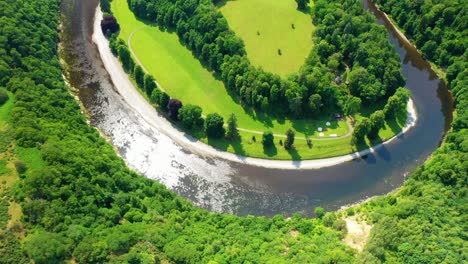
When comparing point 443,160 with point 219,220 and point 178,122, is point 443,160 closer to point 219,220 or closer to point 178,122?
point 219,220

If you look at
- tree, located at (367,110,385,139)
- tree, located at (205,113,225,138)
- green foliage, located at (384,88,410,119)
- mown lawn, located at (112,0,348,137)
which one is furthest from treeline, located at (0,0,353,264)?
green foliage, located at (384,88,410,119)

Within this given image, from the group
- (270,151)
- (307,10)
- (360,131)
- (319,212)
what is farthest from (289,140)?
(307,10)

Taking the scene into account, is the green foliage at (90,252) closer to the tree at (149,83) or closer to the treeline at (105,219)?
the treeline at (105,219)

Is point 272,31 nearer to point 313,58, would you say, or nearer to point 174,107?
point 313,58

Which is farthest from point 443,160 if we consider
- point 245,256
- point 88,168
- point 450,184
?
point 88,168

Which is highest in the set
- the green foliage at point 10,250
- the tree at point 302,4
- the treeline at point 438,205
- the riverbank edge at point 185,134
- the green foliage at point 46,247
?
the tree at point 302,4

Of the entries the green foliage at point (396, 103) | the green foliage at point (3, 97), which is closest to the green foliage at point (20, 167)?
the green foliage at point (3, 97)
